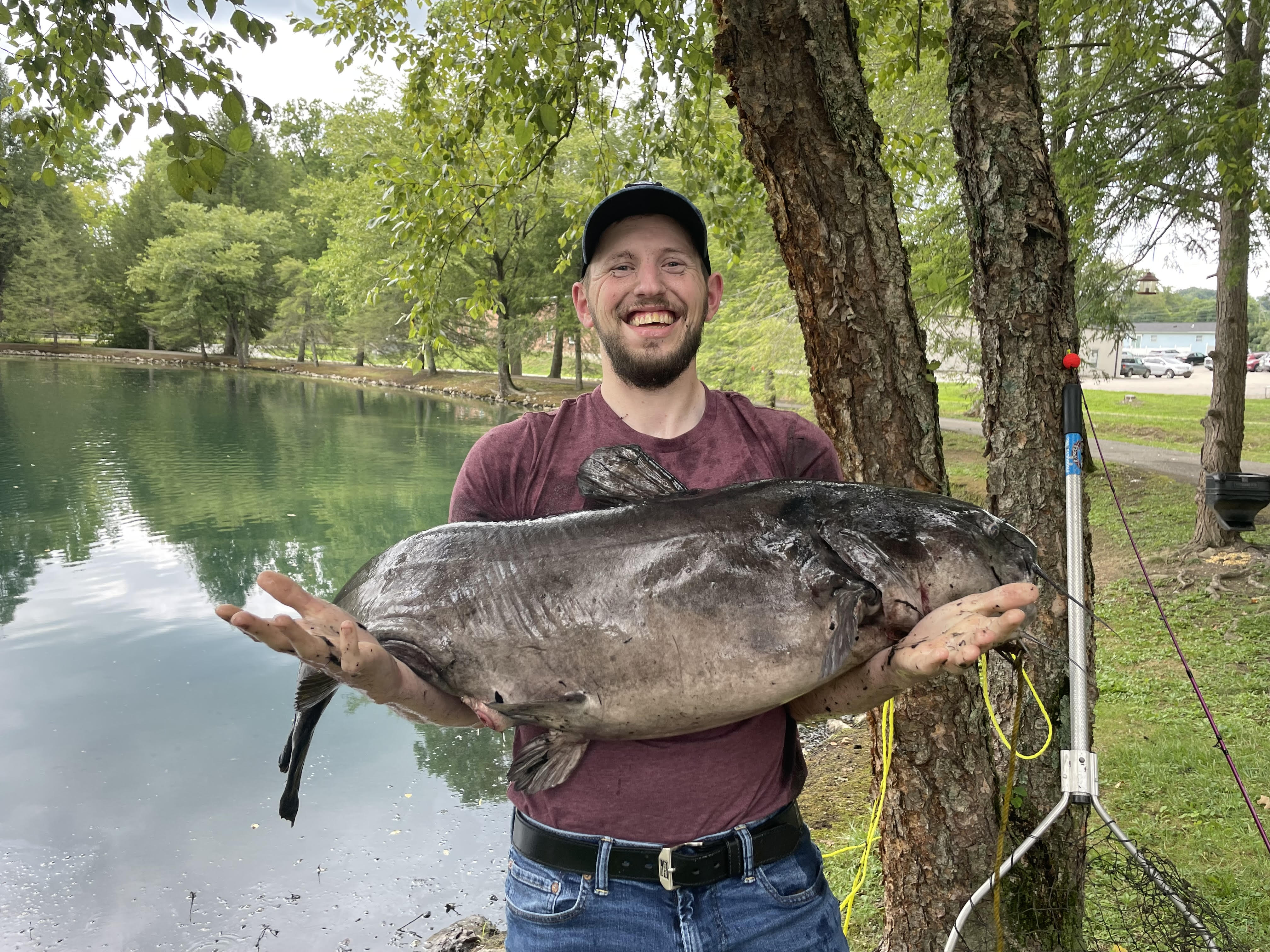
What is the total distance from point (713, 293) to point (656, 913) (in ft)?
5.59

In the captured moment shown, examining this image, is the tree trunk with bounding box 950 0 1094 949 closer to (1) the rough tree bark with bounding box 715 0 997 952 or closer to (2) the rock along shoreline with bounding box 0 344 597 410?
(1) the rough tree bark with bounding box 715 0 997 952

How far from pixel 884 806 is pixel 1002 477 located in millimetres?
1416

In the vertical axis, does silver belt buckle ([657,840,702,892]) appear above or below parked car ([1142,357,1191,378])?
below

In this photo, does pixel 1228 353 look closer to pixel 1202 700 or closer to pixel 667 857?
pixel 1202 700

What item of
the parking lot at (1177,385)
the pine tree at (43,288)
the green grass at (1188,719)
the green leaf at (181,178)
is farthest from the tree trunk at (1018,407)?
the pine tree at (43,288)

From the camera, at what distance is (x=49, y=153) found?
4.14 m

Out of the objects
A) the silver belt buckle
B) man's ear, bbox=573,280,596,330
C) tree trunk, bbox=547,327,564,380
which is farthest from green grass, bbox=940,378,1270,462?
tree trunk, bbox=547,327,564,380

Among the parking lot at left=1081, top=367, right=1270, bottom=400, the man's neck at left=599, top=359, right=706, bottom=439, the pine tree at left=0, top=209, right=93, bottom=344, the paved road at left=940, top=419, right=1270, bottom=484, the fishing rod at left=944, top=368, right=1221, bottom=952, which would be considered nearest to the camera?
the man's neck at left=599, top=359, right=706, bottom=439

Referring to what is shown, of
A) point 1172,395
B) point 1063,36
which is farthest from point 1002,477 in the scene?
point 1172,395

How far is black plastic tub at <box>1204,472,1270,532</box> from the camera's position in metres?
9.27

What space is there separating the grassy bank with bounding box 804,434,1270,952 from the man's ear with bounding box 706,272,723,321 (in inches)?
133

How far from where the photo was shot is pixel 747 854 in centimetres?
209

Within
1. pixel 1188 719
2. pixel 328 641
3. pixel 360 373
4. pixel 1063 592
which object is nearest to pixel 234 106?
pixel 328 641

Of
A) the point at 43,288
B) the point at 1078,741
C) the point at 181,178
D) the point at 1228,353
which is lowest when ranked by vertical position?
the point at 1078,741
